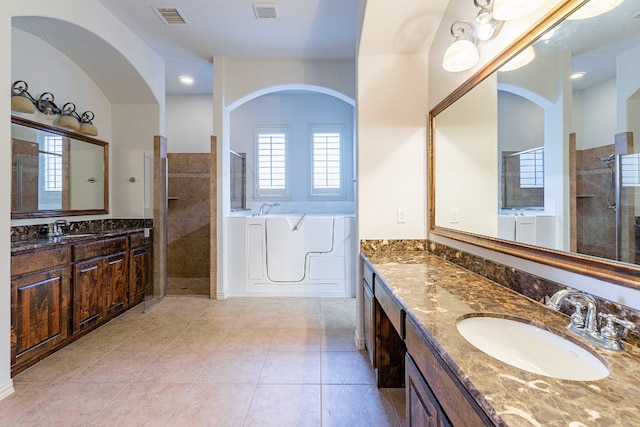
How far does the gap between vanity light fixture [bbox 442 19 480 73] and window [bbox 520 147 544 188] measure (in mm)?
585

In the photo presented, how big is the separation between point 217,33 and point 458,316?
349 centimetres

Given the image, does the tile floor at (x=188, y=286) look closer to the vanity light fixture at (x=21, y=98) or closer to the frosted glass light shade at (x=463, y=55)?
the vanity light fixture at (x=21, y=98)

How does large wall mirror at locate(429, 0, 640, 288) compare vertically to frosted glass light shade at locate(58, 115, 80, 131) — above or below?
below

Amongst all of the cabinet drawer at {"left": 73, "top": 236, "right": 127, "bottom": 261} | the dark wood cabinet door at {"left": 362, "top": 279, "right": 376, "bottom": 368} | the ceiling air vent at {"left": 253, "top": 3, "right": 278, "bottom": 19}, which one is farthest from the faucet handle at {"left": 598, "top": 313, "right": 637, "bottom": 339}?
the cabinet drawer at {"left": 73, "top": 236, "right": 127, "bottom": 261}

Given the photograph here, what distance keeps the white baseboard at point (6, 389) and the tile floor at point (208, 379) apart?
0.09ft

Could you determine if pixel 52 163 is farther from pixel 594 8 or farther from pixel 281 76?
pixel 594 8

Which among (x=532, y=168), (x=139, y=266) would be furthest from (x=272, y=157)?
(x=532, y=168)

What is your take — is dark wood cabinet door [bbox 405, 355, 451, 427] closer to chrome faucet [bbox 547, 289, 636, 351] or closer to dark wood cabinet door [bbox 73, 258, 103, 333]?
chrome faucet [bbox 547, 289, 636, 351]

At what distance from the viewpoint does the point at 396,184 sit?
232 centimetres

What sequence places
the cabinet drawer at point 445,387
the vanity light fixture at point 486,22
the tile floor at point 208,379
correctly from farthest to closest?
the tile floor at point 208,379 < the vanity light fixture at point 486,22 < the cabinet drawer at point 445,387

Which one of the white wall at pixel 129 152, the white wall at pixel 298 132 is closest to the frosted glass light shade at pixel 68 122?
the white wall at pixel 129 152

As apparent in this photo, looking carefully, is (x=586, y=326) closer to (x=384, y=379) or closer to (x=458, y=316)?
(x=458, y=316)

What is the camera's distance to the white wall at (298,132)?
4.81 metres

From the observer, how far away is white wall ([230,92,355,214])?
4.81 metres
